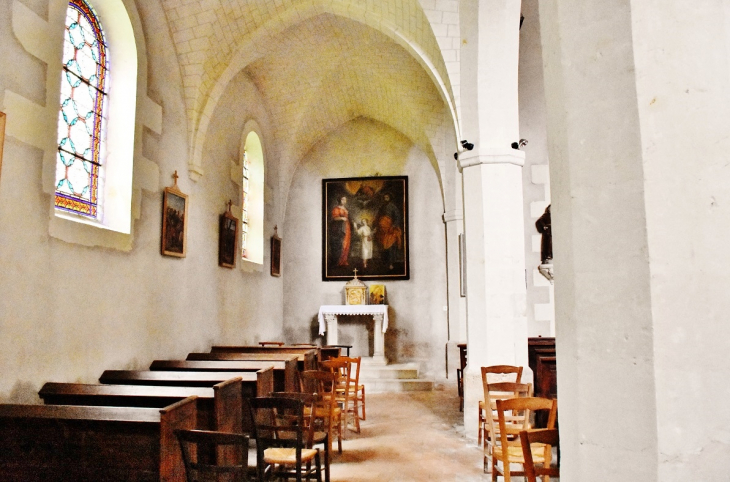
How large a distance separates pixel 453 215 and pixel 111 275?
7.46 metres

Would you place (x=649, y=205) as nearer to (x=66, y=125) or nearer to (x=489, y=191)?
(x=489, y=191)

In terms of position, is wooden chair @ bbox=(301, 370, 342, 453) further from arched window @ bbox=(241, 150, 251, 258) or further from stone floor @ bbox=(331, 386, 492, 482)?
arched window @ bbox=(241, 150, 251, 258)

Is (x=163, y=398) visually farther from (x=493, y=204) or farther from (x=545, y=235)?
(x=545, y=235)

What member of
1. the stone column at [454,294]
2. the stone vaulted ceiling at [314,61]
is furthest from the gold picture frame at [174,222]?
the stone column at [454,294]

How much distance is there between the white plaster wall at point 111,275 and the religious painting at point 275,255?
2094 mm

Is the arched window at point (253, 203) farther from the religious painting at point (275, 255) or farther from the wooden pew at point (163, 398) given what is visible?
the wooden pew at point (163, 398)

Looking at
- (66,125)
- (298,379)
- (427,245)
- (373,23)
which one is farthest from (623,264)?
(427,245)

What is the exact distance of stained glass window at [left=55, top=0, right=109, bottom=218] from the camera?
5.00 meters

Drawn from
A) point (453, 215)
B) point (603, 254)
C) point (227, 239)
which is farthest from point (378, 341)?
point (603, 254)

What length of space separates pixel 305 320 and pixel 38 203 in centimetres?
808

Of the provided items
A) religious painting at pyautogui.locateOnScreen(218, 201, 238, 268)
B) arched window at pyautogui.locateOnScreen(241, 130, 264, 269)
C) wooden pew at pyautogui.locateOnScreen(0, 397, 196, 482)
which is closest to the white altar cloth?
arched window at pyautogui.locateOnScreen(241, 130, 264, 269)

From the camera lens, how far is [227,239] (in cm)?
847

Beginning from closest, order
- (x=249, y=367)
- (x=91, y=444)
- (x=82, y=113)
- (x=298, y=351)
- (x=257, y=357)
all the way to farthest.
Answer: (x=91, y=444) → (x=82, y=113) → (x=249, y=367) → (x=257, y=357) → (x=298, y=351)

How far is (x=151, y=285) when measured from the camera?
616 cm
